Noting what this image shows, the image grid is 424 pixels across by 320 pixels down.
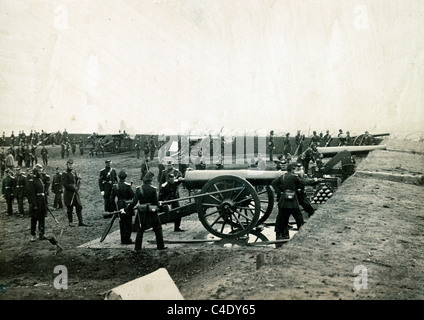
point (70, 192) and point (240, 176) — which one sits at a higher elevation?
point (240, 176)

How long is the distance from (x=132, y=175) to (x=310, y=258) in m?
16.7

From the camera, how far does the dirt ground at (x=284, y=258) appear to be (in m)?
3.42

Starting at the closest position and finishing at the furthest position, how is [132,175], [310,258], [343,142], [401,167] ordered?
[310,258] → [401,167] → [132,175] → [343,142]

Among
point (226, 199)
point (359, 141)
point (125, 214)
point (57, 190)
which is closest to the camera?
point (125, 214)

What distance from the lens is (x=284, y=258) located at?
13.0ft

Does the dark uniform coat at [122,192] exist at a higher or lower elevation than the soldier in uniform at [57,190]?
higher

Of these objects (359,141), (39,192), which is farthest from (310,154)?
(39,192)

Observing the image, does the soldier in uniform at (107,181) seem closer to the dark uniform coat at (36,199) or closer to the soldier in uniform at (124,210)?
the dark uniform coat at (36,199)

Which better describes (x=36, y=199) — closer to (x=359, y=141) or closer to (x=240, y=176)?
(x=240, y=176)

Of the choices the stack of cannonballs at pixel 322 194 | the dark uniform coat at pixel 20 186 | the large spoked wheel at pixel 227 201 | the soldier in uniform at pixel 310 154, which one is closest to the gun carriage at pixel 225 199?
the large spoked wheel at pixel 227 201

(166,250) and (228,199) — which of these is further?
(228,199)

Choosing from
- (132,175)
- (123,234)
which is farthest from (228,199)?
(132,175)

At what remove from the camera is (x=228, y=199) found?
7.43 m
